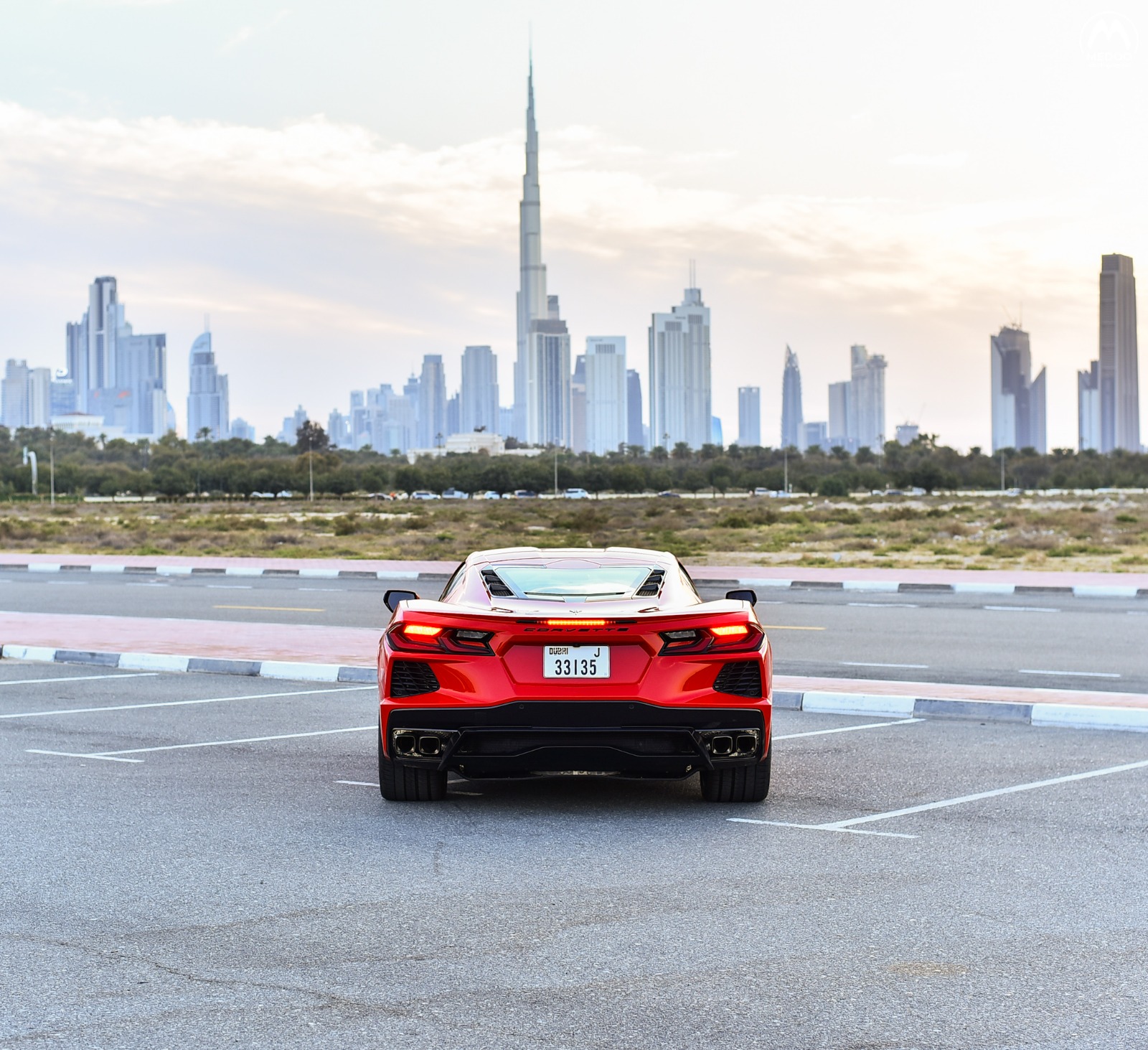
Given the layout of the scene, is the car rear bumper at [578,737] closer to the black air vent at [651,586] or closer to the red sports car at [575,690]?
the red sports car at [575,690]

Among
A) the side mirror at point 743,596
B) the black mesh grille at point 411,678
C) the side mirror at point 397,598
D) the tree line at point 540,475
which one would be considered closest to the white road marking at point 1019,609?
the side mirror at point 743,596

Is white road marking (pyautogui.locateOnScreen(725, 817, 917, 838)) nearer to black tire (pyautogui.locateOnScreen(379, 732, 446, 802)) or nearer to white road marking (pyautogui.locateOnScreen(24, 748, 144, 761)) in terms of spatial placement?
black tire (pyautogui.locateOnScreen(379, 732, 446, 802))

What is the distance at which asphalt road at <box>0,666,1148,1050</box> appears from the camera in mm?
4184

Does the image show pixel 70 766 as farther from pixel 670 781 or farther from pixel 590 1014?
pixel 590 1014

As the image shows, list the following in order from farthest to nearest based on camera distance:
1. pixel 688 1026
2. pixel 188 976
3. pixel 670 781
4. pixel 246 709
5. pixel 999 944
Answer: pixel 246 709 < pixel 670 781 < pixel 999 944 < pixel 188 976 < pixel 688 1026

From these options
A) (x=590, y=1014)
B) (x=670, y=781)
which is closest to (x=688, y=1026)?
(x=590, y=1014)

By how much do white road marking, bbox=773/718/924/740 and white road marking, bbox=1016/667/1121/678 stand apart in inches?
119

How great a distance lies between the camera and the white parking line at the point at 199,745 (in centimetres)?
905

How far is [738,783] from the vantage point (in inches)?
291

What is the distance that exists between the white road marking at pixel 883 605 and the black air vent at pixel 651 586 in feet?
44.2

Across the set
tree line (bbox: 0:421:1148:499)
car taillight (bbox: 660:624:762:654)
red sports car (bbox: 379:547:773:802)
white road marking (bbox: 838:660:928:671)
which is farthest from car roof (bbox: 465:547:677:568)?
tree line (bbox: 0:421:1148:499)

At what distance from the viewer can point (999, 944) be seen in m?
4.97

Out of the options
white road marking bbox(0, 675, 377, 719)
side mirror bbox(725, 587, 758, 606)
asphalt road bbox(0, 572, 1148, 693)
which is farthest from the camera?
asphalt road bbox(0, 572, 1148, 693)

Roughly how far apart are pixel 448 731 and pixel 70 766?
316cm
